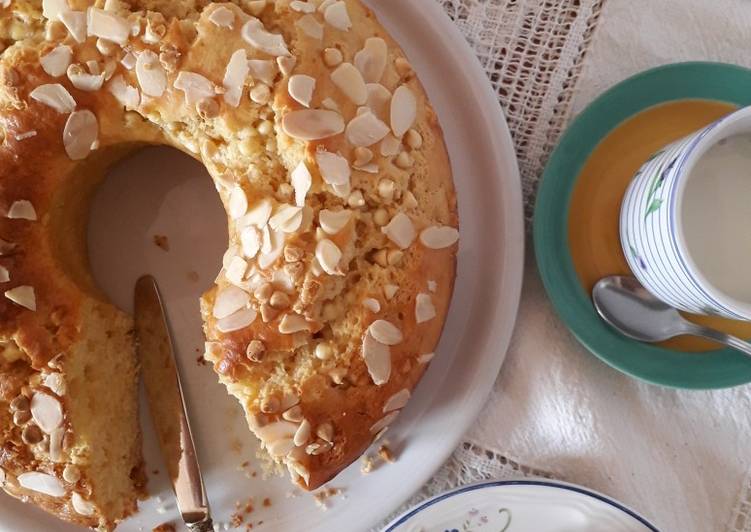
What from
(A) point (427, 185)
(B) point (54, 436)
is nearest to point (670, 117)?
(A) point (427, 185)

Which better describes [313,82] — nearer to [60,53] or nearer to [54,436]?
[60,53]

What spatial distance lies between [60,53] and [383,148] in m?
0.49

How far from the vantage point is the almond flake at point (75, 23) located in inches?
40.3

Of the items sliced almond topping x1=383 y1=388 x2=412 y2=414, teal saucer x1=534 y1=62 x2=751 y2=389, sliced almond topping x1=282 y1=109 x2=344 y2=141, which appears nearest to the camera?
sliced almond topping x1=282 y1=109 x2=344 y2=141

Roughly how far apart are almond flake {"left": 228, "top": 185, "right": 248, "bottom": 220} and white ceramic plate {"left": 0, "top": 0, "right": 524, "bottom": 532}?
232 mm

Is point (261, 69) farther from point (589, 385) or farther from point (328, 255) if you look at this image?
point (589, 385)

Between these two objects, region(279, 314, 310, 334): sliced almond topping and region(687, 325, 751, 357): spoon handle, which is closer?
region(279, 314, 310, 334): sliced almond topping

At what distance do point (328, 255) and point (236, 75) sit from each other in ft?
0.96

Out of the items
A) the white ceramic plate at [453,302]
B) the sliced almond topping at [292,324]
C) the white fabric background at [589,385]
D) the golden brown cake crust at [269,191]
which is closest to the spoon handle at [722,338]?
the white fabric background at [589,385]

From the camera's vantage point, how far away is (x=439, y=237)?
3.59 ft

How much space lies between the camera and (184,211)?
1.28 metres

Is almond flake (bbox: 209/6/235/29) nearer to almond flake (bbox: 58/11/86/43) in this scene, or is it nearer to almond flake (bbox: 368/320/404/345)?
almond flake (bbox: 58/11/86/43)

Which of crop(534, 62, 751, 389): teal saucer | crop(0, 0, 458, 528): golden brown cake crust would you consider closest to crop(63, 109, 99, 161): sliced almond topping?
crop(0, 0, 458, 528): golden brown cake crust

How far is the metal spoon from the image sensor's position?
122cm
